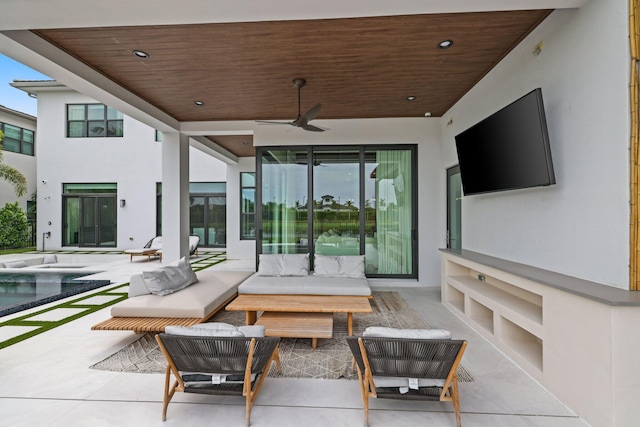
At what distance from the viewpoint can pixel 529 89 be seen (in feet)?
10.9

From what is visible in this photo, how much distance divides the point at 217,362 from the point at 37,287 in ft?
20.2

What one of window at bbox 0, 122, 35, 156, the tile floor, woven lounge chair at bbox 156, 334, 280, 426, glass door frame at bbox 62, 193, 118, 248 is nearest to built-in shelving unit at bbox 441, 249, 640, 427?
the tile floor

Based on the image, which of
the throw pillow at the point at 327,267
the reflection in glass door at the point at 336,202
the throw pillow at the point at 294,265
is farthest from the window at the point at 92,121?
the throw pillow at the point at 327,267

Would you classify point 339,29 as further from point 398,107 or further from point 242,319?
point 242,319

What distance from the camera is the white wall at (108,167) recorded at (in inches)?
465

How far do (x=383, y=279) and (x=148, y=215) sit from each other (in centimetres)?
986

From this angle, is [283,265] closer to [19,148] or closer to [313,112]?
[313,112]

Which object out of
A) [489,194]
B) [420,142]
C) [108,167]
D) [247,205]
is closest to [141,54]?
[489,194]

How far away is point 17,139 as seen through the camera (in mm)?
12625

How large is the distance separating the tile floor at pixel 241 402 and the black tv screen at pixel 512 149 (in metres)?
1.88

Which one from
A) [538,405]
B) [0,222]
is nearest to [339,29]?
[538,405]

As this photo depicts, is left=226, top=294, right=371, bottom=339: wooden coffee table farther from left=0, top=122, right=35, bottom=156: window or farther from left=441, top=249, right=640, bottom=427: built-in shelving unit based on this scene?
left=0, top=122, right=35, bottom=156: window

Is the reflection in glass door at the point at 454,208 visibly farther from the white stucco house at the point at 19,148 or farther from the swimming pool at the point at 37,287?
the white stucco house at the point at 19,148

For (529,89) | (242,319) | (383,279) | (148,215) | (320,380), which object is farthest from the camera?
(148,215)
